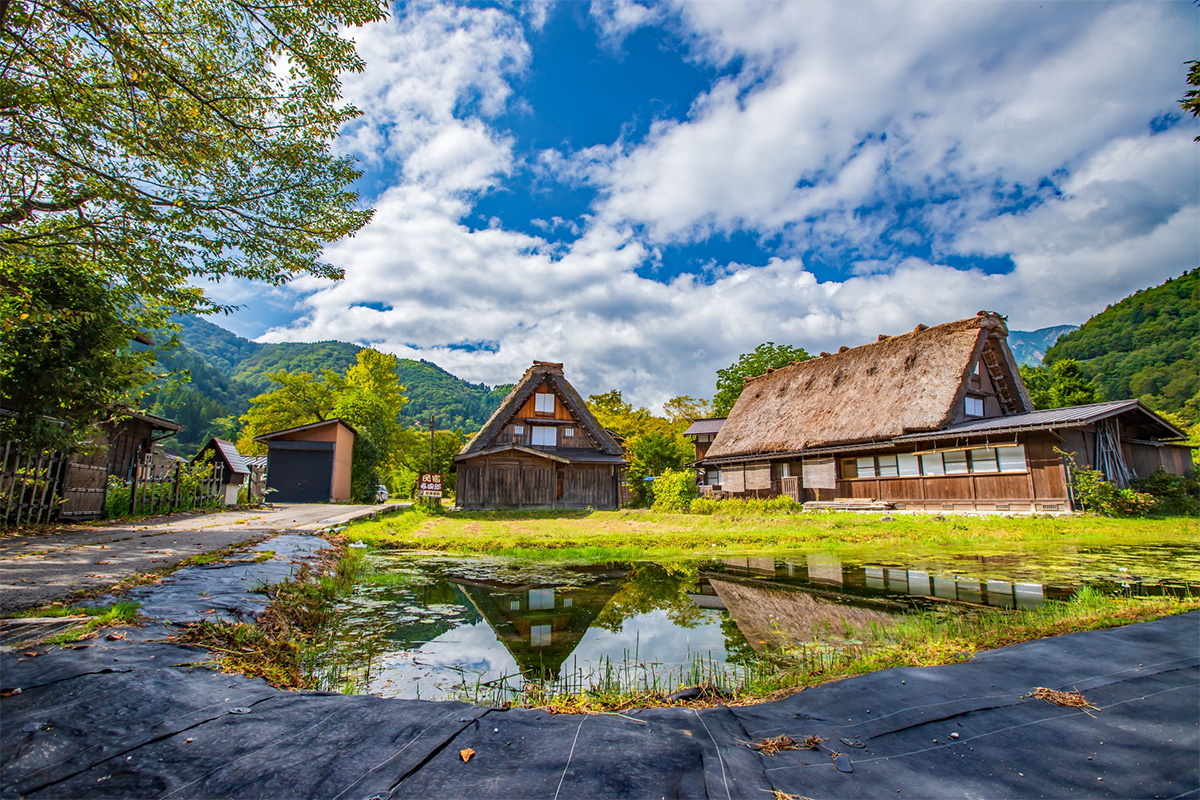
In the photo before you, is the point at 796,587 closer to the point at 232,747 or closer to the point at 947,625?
the point at 947,625

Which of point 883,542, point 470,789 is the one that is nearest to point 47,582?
point 470,789

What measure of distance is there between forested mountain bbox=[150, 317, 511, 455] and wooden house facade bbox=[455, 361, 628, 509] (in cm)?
3782

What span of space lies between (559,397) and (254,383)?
350ft

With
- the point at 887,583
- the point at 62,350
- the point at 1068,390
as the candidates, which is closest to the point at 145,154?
the point at 62,350

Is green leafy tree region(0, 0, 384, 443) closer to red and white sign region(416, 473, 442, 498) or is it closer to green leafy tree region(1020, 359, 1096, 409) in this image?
red and white sign region(416, 473, 442, 498)

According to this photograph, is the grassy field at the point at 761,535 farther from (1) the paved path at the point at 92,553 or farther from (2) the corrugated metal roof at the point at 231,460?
(2) the corrugated metal roof at the point at 231,460

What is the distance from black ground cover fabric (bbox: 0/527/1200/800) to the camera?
1.88 m

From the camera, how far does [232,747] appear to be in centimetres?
207

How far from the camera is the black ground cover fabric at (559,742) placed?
1885 millimetres

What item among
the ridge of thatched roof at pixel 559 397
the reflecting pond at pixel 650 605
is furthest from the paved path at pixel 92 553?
the ridge of thatched roof at pixel 559 397

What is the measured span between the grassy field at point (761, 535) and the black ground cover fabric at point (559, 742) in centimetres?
748

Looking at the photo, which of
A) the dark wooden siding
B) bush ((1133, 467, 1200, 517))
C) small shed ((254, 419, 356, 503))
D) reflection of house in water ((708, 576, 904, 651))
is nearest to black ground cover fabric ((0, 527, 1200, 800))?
reflection of house in water ((708, 576, 904, 651))

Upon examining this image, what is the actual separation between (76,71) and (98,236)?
2.49 meters

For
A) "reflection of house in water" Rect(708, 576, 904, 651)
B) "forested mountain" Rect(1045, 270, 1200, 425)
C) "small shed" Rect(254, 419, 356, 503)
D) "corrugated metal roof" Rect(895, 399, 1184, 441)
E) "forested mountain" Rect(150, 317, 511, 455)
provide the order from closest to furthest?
"reflection of house in water" Rect(708, 576, 904, 651) < "corrugated metal roof" Rect(895, 399, 1184, 441) < "small shed" Rect(254, 419, 356, 503) < "forested mountain" Rect(1045, 270, 1200, 425) < "forested mountain" Rect(150, 317, 511, 455)
